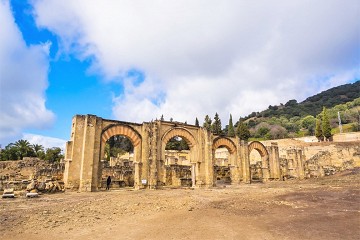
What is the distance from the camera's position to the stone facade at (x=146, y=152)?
12.3m

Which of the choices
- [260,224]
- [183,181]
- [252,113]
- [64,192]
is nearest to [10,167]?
[64,192]

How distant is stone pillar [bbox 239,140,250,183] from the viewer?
18.7m

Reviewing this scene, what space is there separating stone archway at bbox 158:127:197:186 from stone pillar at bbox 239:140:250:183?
4182mm

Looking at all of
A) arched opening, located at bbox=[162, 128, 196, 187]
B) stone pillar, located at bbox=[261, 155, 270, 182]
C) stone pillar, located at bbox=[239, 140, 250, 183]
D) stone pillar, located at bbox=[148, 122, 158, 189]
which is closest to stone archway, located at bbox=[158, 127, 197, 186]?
arched opening, located at bbox=[162, 128, 196, 187]

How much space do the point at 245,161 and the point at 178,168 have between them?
523 cm

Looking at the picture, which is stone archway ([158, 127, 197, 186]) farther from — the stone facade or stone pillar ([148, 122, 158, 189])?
stone pillar ([148, 122, 158, 189])

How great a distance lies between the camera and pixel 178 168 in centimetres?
1830

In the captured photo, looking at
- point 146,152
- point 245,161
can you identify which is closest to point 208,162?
point 245,161

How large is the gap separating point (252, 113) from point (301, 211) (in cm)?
9215

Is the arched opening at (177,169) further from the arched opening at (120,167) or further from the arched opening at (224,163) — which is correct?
the arched opening at (224,163)

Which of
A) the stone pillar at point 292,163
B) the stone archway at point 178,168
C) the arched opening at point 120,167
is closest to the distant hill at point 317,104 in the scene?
the stone pillar at point 292,163

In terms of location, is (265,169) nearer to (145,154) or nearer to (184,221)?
(145,154)

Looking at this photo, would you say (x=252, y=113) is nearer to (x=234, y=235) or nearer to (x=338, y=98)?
(x=338, y=98)

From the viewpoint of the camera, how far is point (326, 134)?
3734cm
